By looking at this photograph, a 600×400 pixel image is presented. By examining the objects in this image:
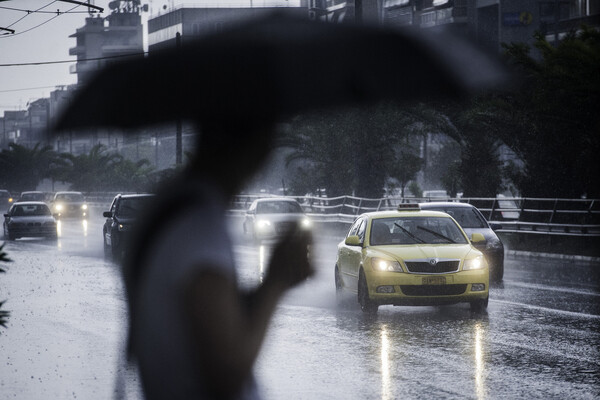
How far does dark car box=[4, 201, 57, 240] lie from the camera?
3856 centimetres

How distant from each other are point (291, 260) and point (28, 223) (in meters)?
15.6

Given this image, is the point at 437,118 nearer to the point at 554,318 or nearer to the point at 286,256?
the point at 286,256

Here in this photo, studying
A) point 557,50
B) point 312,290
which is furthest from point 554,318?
point 557,50

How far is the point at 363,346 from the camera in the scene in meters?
11.6

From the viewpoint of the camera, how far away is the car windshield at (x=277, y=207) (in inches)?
1372

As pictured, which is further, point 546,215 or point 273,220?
point 273,220

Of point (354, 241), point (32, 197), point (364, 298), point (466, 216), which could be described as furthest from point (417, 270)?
point (32, 197)

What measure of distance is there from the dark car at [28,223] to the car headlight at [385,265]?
85.7 ft

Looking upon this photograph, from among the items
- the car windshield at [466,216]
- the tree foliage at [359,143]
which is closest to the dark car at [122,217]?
the car windshield at [466,216]

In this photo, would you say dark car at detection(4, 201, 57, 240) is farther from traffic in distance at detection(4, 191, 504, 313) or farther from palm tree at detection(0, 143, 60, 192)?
palm tree at detection(0, 143, 60, 192)

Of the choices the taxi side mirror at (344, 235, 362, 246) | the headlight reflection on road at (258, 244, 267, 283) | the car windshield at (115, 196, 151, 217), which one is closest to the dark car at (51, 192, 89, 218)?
the headlight reflection on road at (258, 244, 267, 283)

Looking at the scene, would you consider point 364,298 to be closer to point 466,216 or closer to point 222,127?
point 466,216

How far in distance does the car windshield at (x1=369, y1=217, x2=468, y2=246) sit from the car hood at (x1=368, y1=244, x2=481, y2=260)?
1.24 feet

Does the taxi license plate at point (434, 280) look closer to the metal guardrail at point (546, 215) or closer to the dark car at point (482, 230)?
the dark car at point (482, 230)
